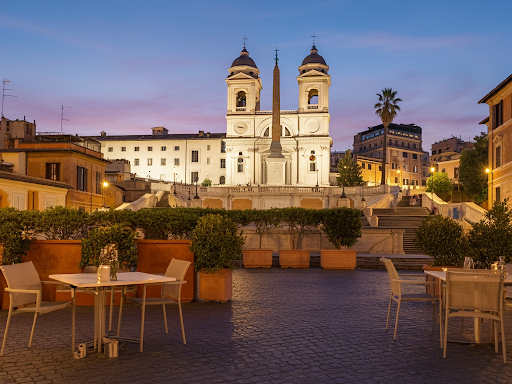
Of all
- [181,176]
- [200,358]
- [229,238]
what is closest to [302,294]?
[229,238]

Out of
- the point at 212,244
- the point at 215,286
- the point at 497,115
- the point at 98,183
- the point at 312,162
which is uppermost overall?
the point at 312,162

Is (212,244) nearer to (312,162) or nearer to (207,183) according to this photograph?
(312,162)

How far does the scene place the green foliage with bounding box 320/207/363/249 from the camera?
22.1 meters

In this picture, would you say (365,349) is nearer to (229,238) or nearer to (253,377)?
(253,377)

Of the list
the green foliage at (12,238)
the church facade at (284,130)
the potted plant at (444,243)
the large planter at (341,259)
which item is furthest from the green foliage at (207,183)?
the green foliage at (12,238)

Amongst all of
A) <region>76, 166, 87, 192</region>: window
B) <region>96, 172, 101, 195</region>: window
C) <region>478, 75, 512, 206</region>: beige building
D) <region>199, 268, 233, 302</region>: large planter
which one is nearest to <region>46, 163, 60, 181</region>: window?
<region>76, 166, 87, 192</region>: window

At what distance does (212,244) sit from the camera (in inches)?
429

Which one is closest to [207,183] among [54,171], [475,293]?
[54,171]

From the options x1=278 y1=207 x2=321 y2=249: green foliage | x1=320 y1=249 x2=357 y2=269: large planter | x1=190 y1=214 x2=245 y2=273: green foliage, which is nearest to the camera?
x1=190 y1=214 x2=245 y2=273: green foliage

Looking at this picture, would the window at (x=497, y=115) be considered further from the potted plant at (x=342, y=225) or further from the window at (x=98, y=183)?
the window at (x=98, y=183)

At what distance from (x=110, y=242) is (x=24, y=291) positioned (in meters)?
3.39

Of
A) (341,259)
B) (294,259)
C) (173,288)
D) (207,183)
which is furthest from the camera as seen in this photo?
(207,183)

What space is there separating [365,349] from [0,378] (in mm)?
4551

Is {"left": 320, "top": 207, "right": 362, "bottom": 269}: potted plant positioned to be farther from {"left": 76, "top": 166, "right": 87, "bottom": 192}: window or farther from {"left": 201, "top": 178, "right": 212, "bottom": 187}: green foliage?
{"left": 201, "top": 178, "right": 212, "bottom": 187}: green foliage
